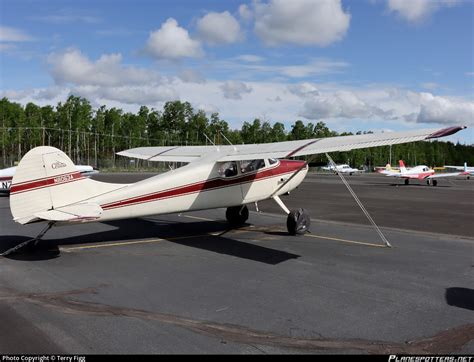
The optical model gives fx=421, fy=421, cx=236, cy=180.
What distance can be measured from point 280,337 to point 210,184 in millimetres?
6457

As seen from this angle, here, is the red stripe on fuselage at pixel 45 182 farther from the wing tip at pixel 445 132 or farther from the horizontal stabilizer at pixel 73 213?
the wing tip at pixel 445 132

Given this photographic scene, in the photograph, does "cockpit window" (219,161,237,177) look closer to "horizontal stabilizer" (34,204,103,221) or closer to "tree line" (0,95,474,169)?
"horizontal stabilizer" (34,204,103,221)

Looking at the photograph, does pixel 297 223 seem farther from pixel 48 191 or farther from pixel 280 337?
pixel 280 337

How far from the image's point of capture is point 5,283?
22.1ft

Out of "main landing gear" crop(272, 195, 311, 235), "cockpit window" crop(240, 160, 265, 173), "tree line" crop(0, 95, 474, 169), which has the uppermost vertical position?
"tree line" crop(0, 95, 474, 169)

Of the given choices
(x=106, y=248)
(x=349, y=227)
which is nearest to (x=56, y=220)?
(x=106, y=248)

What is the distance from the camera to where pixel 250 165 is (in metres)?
11.6

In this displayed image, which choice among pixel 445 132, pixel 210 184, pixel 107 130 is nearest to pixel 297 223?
pixel 210 184

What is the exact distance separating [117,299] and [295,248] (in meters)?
4.95

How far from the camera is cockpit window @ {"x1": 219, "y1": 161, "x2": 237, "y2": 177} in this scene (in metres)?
11.0

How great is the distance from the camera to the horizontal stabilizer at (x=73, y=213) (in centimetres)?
783

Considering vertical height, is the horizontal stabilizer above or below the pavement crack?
above

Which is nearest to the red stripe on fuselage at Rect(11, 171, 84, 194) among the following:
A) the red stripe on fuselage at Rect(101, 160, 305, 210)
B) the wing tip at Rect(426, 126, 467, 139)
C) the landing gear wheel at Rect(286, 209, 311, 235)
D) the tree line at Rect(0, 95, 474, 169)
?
the red stripe on fuselage at Rect(101, 160, 305, 210)

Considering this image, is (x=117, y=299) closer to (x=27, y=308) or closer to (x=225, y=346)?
(x=27, y=308)
